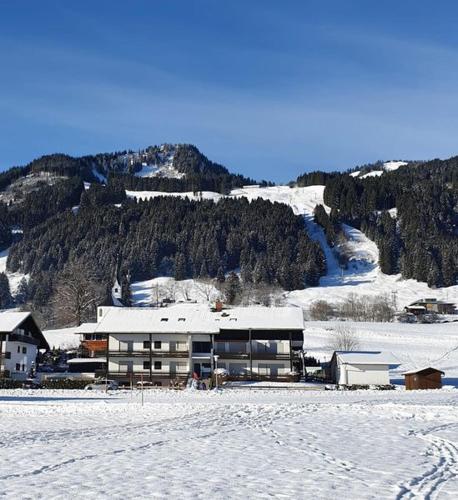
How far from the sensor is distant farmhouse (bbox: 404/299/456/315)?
158 m

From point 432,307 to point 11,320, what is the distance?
120m

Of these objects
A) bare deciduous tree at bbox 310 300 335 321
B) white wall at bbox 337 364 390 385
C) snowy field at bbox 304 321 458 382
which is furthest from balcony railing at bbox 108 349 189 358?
bare deciduous tree at bbox 310 300 335 321

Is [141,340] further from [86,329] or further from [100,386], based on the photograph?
[86,329]

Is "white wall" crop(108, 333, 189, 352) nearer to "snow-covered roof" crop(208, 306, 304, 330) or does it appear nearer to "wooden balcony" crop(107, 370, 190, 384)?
"wooden balcony" crop(107, 370, 190, 384)

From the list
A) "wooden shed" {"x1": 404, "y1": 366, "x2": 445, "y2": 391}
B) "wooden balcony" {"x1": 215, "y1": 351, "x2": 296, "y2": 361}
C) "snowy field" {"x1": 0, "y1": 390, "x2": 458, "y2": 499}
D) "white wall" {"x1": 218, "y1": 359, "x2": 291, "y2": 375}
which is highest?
"wooden balcony" {"x1": 215, "y1": 351, "x2": 296, "y2": 361}

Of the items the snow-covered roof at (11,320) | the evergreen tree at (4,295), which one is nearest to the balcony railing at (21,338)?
the snow-covered roof at (11,320)

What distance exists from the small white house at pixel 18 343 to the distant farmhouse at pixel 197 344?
28.2 ft

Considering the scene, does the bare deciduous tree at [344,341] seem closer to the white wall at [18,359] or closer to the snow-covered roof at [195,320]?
the snow-covered roof at [195,320]

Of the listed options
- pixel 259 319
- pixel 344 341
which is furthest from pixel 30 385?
pixel 344 341

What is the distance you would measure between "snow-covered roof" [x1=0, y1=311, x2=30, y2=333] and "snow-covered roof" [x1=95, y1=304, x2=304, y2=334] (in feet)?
27.0

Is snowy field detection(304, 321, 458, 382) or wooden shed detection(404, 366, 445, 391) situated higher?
snowy field detection(304, 321, 458, 382)

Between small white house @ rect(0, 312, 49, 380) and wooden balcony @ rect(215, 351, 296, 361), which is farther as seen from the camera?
wooden balcony @ rect(215, 351, 296, 361)

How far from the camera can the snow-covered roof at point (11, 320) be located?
6700cm

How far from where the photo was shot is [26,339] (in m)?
71.2
